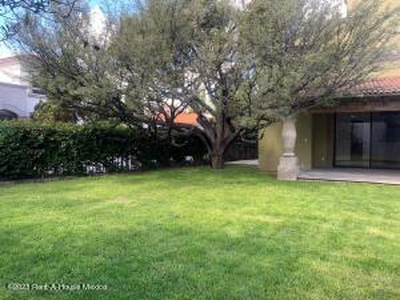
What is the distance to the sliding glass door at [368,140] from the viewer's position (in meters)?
19.5

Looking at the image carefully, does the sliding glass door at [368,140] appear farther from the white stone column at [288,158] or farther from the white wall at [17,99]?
the white wall at [17,99]

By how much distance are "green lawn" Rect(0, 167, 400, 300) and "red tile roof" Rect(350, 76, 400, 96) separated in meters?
4.58

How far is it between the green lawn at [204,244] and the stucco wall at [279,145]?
7.29m

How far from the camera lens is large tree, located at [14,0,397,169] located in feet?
47.6

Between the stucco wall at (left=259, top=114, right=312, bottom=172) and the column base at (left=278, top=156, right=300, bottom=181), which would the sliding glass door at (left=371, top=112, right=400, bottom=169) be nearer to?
the stucco wall at (left=259, top=114, right=312, bottom=172)

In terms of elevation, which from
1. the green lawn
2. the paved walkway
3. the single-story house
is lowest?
the green lawn

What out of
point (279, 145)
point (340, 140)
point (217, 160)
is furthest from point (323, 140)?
point (217, 160)

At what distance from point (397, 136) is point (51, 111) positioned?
16.2 m

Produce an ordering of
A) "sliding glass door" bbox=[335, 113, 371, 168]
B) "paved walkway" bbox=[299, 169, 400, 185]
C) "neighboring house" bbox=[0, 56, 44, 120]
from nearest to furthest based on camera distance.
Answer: "paved walkway" bbox=[299, 169, 400, 185], "sliding glass door" bbox=[335, 113, 371, 168], "neighboring house" bbox=[0, 56, 44, 120]

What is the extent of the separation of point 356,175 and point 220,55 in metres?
6.87

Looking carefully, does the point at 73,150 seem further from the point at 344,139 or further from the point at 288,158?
the point at 344,139

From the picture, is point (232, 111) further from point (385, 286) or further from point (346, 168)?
point (385, 286)

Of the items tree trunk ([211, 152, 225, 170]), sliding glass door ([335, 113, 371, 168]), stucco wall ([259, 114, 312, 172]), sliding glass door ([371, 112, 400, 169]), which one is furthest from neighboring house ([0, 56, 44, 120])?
sliding glass door ([371, 112, 400, 169])

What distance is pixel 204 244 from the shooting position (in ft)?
23.4
